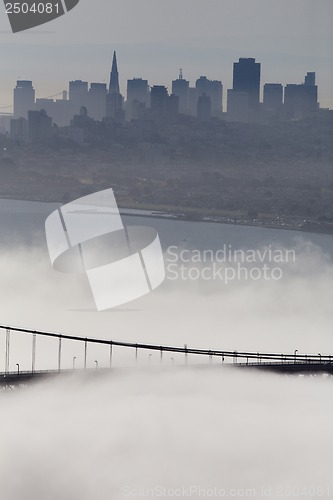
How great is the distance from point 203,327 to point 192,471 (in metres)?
20.0

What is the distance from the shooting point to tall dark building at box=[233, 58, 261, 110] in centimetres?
6278

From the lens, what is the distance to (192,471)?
23062 mm

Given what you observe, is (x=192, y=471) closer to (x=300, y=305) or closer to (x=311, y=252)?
(x=300, y=305)

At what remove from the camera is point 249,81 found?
2485 inches

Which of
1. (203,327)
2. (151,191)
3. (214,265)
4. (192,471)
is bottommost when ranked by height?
(192,471)

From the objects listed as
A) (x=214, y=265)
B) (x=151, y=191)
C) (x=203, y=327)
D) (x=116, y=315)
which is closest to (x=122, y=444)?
(x=203, y=327)
